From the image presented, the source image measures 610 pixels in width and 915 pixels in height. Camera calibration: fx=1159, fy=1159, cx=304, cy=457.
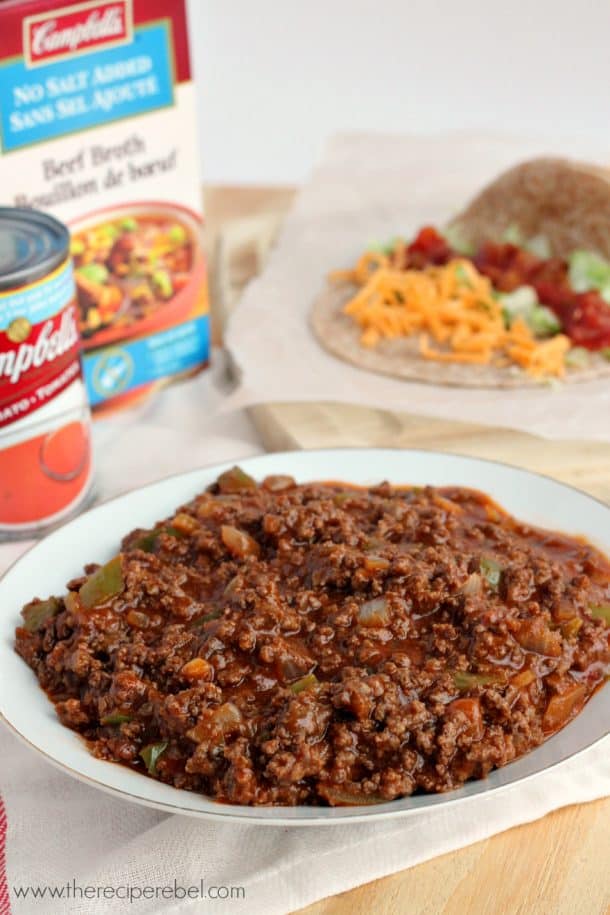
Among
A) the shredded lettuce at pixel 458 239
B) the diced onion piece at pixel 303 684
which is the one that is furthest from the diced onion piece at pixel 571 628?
the shredded lettuce at pixel 458 239

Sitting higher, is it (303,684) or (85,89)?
(85,89)

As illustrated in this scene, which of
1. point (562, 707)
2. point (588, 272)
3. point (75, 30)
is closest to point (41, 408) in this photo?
point (75, 30)

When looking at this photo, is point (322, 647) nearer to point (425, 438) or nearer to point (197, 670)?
point (197, 670)

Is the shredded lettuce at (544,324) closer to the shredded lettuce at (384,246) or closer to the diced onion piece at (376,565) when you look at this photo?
the shredded lettuce at (384,246)

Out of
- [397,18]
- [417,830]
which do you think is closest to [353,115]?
[397,18]

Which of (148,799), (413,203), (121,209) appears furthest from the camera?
(413,203)

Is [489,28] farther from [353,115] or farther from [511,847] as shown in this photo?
[511,847]
